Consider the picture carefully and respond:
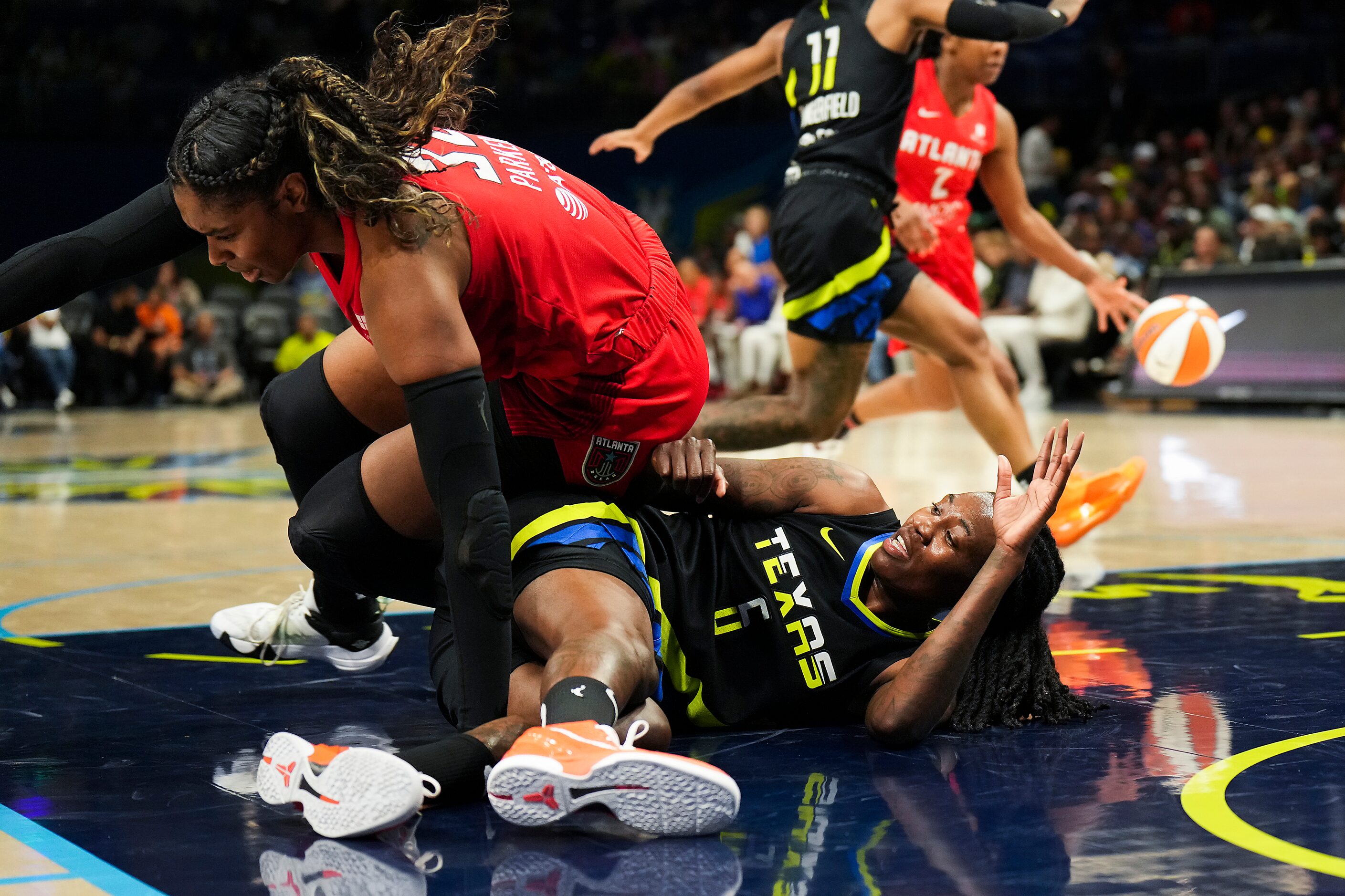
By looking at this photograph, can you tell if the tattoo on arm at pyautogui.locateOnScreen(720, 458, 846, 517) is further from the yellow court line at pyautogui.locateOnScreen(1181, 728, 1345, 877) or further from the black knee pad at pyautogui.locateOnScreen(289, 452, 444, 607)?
the yellow court line at pyautogui.locateOnScreen(1181, 728, 1345, 877)

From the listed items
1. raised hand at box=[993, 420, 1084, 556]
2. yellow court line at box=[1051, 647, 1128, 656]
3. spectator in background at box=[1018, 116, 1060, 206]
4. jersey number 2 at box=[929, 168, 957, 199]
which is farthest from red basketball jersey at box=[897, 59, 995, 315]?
spectator in background at box=[1018, 116, 1060, 206]

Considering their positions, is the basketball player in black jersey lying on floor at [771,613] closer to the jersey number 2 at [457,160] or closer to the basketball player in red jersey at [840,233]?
the jersey number 2 at [457,160]

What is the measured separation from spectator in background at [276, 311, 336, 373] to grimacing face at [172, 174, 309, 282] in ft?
40.1

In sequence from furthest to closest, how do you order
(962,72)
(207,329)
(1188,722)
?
(207,329), (962,72), (1188,722)

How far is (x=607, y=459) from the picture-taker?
289cm

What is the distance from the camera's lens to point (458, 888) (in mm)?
1944

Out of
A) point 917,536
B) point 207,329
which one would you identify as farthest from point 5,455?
point 917,536

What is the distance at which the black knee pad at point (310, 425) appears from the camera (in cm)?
317

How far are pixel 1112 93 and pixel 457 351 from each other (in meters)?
16.7

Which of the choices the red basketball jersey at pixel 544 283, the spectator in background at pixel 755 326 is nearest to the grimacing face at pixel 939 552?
the red basketball jersey at pixel 544 283

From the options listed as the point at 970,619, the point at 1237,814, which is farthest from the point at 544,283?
the point at 1237,814

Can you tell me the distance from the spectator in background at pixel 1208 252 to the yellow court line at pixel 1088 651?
9.09 meters

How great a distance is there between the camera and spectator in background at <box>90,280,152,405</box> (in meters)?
15.7

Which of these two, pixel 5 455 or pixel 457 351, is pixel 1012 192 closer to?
pixel 457 351
